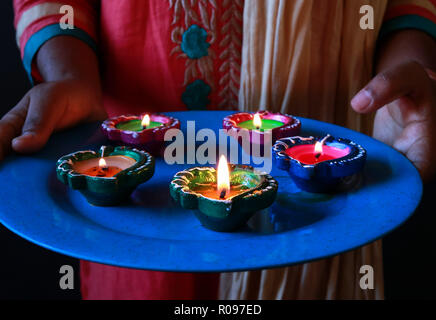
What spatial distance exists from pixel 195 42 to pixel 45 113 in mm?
319

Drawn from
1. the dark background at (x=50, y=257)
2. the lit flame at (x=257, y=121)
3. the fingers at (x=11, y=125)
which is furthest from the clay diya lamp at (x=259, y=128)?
the dark background at (x=50, y=257)

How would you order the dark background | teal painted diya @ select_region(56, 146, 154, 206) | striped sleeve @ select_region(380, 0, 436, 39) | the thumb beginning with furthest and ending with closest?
1. the dark background
2. striped sleeve @ select_region(380, 0, 436, 39)
3. the thumb
4. teal painted diya @ select_region(56, 146, 154, 206)

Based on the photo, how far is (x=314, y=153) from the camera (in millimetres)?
734

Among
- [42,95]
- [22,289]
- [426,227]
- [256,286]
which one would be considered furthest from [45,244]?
[426,227]

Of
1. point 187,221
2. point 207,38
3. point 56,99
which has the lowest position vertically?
point 187,221

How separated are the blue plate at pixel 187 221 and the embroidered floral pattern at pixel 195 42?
25 centimetres

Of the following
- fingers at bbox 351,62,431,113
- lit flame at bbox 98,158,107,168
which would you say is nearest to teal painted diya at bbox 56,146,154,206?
lit flame at bbox 98,158,107,168

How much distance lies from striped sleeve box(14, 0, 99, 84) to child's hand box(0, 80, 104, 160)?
15 centimetres

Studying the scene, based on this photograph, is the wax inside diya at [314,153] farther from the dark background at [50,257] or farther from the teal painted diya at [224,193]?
the dark background at [50,257]

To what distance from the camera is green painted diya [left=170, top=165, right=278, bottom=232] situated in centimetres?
54

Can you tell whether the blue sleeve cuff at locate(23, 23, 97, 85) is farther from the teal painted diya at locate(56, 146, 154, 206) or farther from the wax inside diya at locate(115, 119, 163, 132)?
the teal painted diya at locate(56, 146, 154, 206)

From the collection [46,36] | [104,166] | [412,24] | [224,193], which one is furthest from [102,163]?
[412,24]

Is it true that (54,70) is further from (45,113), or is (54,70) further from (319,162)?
(319,162)

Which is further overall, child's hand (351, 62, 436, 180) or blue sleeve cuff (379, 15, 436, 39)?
blue sleeve cuff (379, 15, 436, 39)
